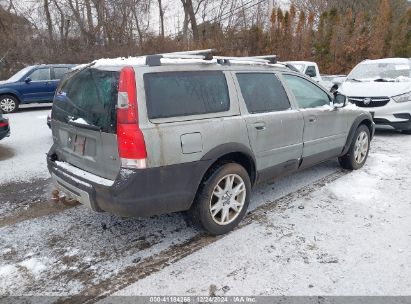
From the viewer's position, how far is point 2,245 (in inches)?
126

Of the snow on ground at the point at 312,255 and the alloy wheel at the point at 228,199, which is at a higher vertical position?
the alloy wheel at the point at 228,199

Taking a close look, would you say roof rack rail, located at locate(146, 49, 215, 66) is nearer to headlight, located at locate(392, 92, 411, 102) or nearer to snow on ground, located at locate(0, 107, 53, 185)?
snow on ground, located at locate(0, 107, 53, 185)

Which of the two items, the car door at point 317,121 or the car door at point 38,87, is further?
the car door at point 38,87

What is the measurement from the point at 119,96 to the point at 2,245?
1870 millimetres

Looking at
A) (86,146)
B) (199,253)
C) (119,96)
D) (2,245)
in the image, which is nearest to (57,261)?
(2,245)

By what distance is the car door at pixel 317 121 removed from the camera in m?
4.21

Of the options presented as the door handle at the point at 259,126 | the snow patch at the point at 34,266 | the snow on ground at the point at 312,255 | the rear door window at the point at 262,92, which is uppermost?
the rear door window at the point at 262,92

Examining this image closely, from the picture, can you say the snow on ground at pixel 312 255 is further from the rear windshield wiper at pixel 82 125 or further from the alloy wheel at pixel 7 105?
the alloy wheel at pixel 7 105

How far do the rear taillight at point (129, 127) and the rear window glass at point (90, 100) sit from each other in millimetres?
84

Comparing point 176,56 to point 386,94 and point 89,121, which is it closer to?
point 89,121

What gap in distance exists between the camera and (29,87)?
36.7ft

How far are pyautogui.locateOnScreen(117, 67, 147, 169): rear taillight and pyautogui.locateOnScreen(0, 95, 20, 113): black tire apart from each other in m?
9.97

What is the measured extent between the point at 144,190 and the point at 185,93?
0.92 m

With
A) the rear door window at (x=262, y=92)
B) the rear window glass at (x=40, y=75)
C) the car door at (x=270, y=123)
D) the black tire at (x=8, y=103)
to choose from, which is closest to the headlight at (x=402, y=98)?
the car door at (x=270, y=123)
